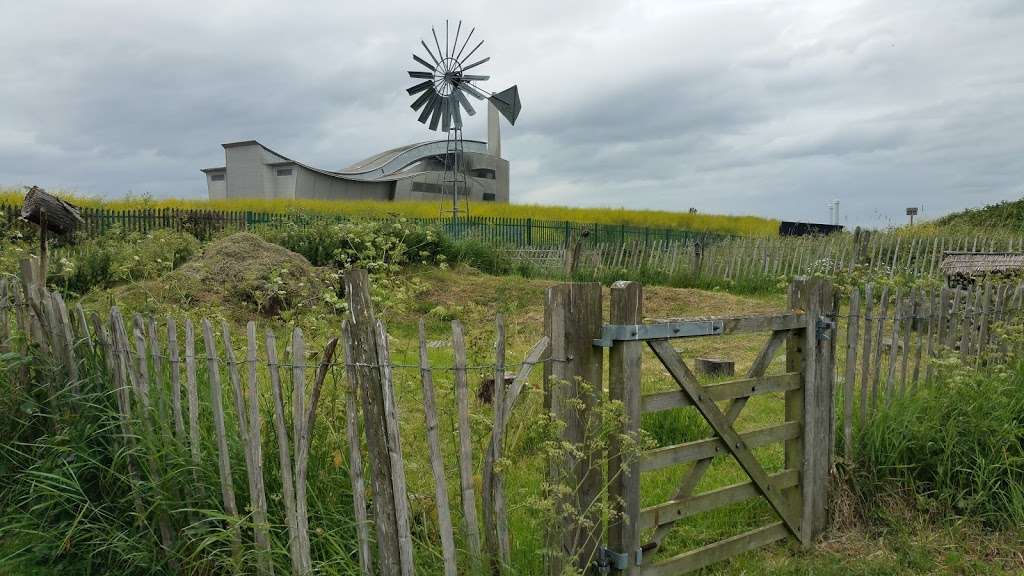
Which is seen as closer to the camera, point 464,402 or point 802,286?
point 464,402

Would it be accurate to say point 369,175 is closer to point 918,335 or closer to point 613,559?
point 918,335

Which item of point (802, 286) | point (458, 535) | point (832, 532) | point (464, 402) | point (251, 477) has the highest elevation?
point (802, 286)

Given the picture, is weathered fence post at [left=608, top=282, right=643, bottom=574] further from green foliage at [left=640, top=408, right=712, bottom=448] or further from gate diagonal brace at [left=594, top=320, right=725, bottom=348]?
green foliage at [left=640, top=408, right=712, bottom=448]

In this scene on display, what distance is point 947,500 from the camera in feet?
14.3

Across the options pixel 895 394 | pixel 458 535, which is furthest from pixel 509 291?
pixel 458 535

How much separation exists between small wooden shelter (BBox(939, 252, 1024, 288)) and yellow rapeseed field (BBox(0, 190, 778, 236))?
837 inches

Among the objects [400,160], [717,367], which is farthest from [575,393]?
[400,160]

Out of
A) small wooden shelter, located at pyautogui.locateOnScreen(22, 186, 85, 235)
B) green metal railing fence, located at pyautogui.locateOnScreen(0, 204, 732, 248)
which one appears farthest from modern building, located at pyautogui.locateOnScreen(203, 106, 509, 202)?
small wooden shelter, located at pyautogui.locateOnScreen(22, 186, 85, 235)

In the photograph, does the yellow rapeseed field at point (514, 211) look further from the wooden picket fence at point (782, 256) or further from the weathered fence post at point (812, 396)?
the weathered fence post at point (812, 396)

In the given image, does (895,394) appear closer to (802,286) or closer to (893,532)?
(893,532)

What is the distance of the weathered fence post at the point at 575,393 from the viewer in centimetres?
300

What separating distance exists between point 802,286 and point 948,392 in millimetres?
1475

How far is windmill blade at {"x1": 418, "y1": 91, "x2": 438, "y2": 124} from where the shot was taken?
24703 millimetres

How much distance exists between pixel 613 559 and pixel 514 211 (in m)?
34.2
